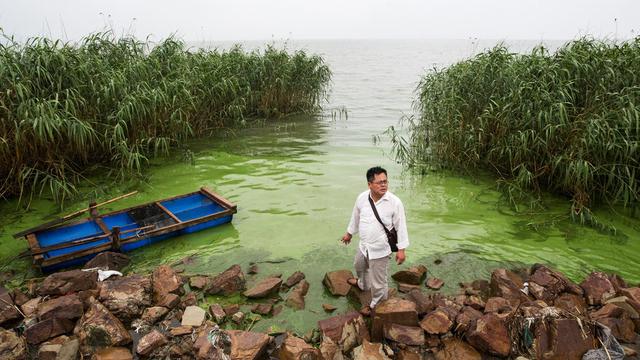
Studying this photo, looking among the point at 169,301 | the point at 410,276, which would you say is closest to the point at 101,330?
the point at 169,301

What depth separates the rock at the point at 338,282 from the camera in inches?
198

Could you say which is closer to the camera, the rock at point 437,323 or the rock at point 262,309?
the rock at point 437,323

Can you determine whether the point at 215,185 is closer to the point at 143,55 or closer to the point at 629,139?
the point at 143,55

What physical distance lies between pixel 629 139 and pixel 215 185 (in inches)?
Result: 298

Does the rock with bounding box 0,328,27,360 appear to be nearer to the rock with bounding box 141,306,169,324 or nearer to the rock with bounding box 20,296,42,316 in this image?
the rock with bounding box 20,296,42,316

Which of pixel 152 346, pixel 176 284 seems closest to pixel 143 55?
pixel 176 284

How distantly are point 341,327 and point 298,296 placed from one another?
2.77 feet

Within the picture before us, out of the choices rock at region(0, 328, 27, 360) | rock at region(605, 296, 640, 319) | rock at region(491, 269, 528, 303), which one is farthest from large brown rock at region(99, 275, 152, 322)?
rock at region(605, 296, 640, 319)

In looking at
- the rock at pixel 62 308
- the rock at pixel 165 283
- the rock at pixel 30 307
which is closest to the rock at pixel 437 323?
the rock at pixel 165 283

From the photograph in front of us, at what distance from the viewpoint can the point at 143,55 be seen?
388 inches

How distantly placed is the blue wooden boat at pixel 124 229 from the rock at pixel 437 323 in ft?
12.1

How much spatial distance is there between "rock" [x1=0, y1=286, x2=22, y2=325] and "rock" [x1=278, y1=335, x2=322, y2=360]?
116 inches

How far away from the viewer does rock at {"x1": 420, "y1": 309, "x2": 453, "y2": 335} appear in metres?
4.16

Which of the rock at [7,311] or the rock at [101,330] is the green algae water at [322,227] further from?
the rock at [101,330]
